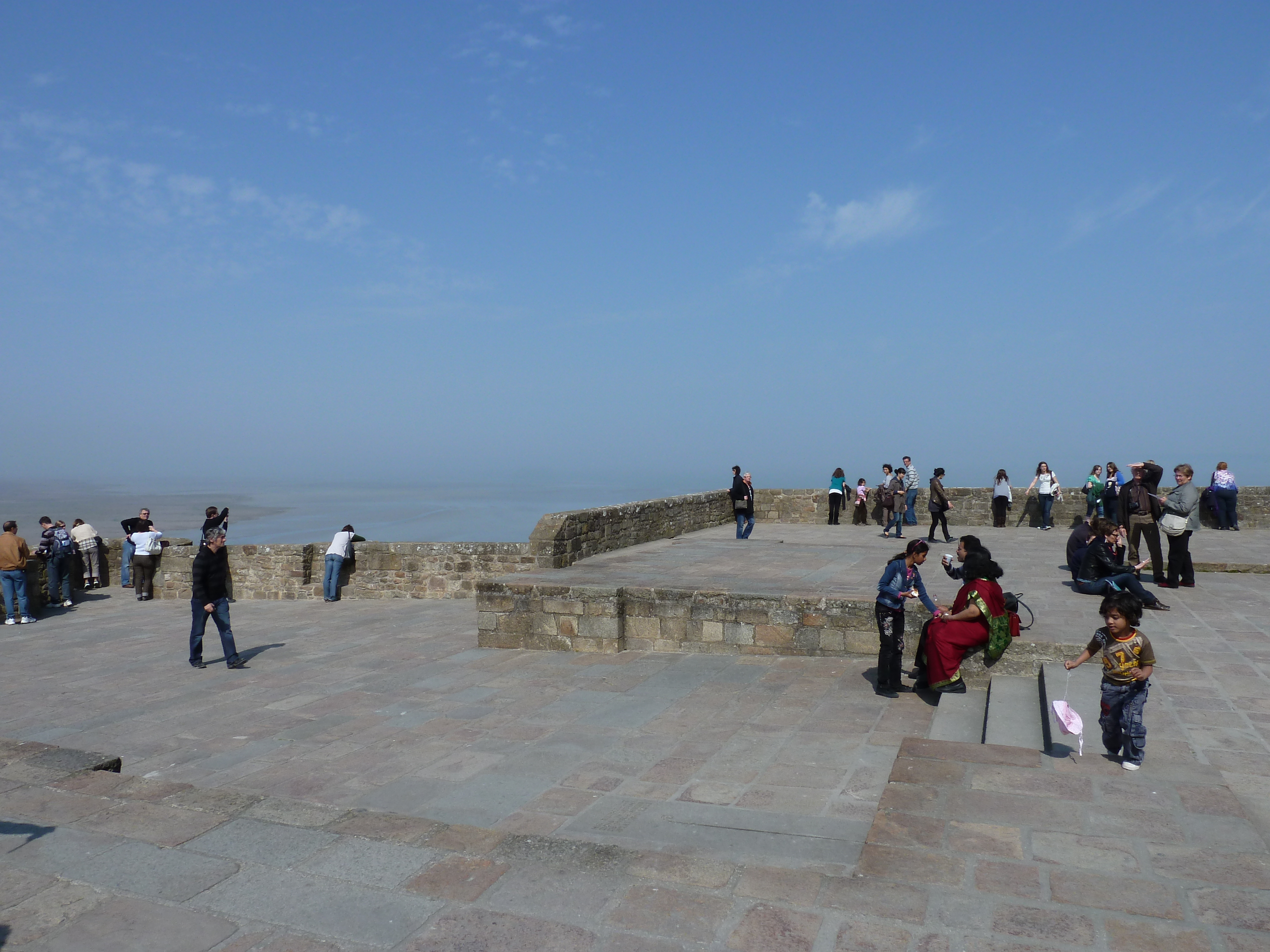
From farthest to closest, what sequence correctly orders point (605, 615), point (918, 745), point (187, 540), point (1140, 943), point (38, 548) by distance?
point (187, 540) < point (38, 548) < point (605, 615) < point (918, 745) < point (1140, 943)

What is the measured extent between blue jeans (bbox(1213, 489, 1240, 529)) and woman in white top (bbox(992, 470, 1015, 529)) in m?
3.96

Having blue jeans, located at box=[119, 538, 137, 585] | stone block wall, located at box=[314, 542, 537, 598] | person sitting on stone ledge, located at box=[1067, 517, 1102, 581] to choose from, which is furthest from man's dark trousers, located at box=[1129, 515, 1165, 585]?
blue jeans, located at box=[119, 538, 137, 585]

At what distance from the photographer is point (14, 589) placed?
13.8 m

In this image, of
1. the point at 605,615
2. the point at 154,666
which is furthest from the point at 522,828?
the point at 154,666

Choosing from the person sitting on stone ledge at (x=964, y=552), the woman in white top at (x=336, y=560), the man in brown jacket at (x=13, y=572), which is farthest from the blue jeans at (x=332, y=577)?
the person sitting on stone ledge at (x=964, y=552)

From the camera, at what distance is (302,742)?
6.68 m

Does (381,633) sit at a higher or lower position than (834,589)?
lower

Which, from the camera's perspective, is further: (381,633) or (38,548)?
(38,548)

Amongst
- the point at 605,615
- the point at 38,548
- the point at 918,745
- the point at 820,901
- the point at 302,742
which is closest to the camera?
the point at 820,901

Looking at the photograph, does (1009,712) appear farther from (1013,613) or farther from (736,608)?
(736,608)

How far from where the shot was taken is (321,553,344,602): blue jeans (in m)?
15.1

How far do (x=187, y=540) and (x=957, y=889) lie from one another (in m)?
17.6

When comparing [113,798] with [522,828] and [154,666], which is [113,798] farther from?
[154,666]

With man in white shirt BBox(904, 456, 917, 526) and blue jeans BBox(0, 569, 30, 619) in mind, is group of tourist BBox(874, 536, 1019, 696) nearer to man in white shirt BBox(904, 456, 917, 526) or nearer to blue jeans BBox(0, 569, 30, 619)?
man in white shirt BBox(904, 456, 917, 526)
